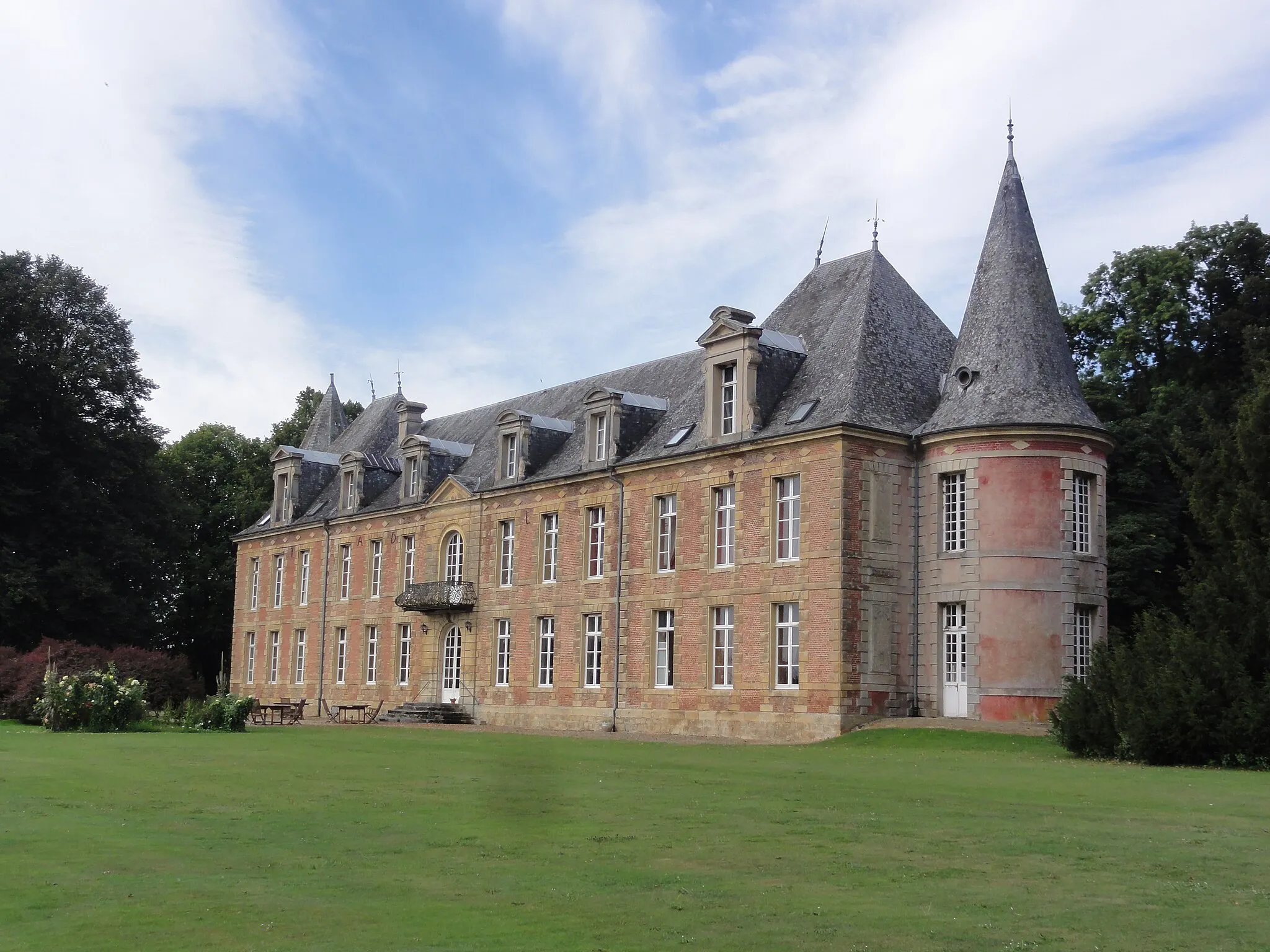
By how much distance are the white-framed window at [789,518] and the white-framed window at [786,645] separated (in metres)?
1.14

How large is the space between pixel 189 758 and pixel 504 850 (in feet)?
32.9

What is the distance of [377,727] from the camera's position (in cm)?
3506

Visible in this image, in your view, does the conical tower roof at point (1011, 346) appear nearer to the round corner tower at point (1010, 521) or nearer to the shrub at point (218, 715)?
the round corner tower at point (1010, 521)

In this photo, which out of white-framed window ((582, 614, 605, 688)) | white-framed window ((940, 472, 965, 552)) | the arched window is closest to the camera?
white-framed window ((940, 472, 965, 552))

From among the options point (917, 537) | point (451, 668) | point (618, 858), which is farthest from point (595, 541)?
point (618, 858)

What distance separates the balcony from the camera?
4134 centimetres

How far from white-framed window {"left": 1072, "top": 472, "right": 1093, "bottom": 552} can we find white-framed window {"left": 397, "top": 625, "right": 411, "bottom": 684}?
21987 millimetres

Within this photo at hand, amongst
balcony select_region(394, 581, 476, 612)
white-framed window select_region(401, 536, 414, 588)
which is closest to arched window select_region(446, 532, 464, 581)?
balcony select_region(394, 581, 476, 612)

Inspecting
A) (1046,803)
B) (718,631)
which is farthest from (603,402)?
(1046,803)

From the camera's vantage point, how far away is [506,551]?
134 ft

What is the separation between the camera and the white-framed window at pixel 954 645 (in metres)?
29.5

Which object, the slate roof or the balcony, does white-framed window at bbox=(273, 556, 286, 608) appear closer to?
the balcony

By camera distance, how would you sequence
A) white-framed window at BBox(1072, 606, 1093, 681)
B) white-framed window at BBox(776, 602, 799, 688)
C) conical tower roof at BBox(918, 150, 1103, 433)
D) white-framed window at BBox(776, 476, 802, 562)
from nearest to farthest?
1. white-framed window at BBox(1072, 606, 1093, 681)
2. conical tower roof at BBox(918, 150, 1103, 433)
3. white-framed window at BBox(776, 602, 799, 688)
4. white-framed window at BBox(776, 476, 802, 562)

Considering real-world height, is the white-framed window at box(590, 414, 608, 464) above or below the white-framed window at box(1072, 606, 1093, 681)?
above
